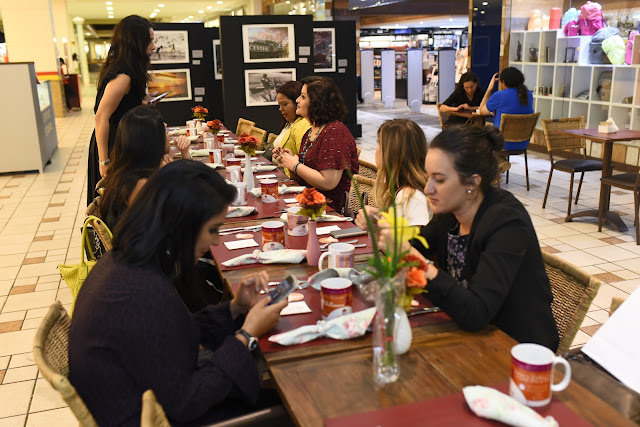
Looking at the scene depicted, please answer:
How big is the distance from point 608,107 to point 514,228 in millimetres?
7509

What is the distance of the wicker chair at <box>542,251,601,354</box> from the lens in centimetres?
198

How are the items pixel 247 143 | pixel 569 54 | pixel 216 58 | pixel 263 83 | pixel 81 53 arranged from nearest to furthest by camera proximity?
pixel 247 143 < pixel 263 83 < pixel 569 54 < pixel 216 58 < pixel 81 53

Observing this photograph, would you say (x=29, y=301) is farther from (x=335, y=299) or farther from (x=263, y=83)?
(x=263, y=83)

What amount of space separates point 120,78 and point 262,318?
9.02 feet

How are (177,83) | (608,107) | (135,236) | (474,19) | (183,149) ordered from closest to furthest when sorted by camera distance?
(135,236) < (183,149) < (608,107) < (177,83) < (474,19)

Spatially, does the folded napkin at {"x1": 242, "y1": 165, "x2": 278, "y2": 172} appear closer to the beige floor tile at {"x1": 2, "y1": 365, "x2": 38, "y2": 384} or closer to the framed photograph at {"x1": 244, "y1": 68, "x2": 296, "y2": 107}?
the beige floor tile at {"x1": 2, "y1": 365, "x2": 38, "y2": 384}

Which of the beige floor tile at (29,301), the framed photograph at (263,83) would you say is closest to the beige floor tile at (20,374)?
the beige floor tile at (29,301)

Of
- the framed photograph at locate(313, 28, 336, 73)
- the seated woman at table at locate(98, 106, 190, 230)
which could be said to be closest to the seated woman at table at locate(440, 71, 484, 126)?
the framed photograph at locate(313, 28, 336, 73)

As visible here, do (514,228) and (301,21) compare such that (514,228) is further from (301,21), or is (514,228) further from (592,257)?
(301,21)

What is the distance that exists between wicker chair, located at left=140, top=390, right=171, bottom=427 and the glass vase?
1.73 feet

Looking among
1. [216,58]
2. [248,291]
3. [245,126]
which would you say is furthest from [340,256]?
[216,58]

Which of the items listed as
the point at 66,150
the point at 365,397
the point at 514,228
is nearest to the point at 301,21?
the point at 66,150

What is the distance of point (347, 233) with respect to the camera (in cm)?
270

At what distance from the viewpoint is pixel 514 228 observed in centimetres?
191
